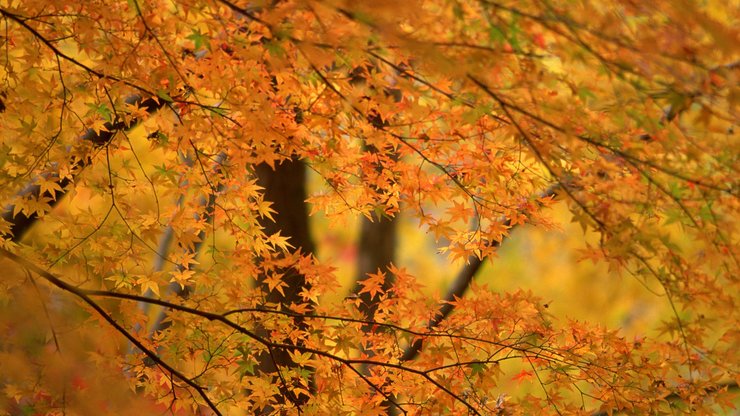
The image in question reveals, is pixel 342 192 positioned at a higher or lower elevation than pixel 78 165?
higher

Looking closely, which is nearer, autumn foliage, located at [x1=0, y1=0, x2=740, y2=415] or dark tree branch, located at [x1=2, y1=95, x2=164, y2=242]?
autumn foliage, located at [x1=0, y1=0, x2=740, y2=415]

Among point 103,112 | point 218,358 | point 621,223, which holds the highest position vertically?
point 621,223

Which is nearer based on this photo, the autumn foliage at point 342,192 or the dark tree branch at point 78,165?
the autumn foliage at point 342,192

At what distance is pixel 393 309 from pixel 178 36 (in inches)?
48.8

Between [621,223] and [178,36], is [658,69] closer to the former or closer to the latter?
[621,223]

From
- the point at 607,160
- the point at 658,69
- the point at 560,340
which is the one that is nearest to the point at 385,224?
the point at 560,340

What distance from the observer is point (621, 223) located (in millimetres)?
2018

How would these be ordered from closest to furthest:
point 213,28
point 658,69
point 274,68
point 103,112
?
1. point 658,69
2. point 274,68
3. point 213,28
4. point 103,112

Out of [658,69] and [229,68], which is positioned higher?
[658,69]

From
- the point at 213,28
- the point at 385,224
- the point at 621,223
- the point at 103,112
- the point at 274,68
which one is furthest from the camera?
the point at 385,224

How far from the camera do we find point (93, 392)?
7.50 ft

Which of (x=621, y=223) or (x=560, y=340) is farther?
(x=560, y=340)

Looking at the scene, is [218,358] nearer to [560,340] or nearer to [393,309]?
[393,309]

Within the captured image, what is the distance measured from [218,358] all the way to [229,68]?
3.46 ft
